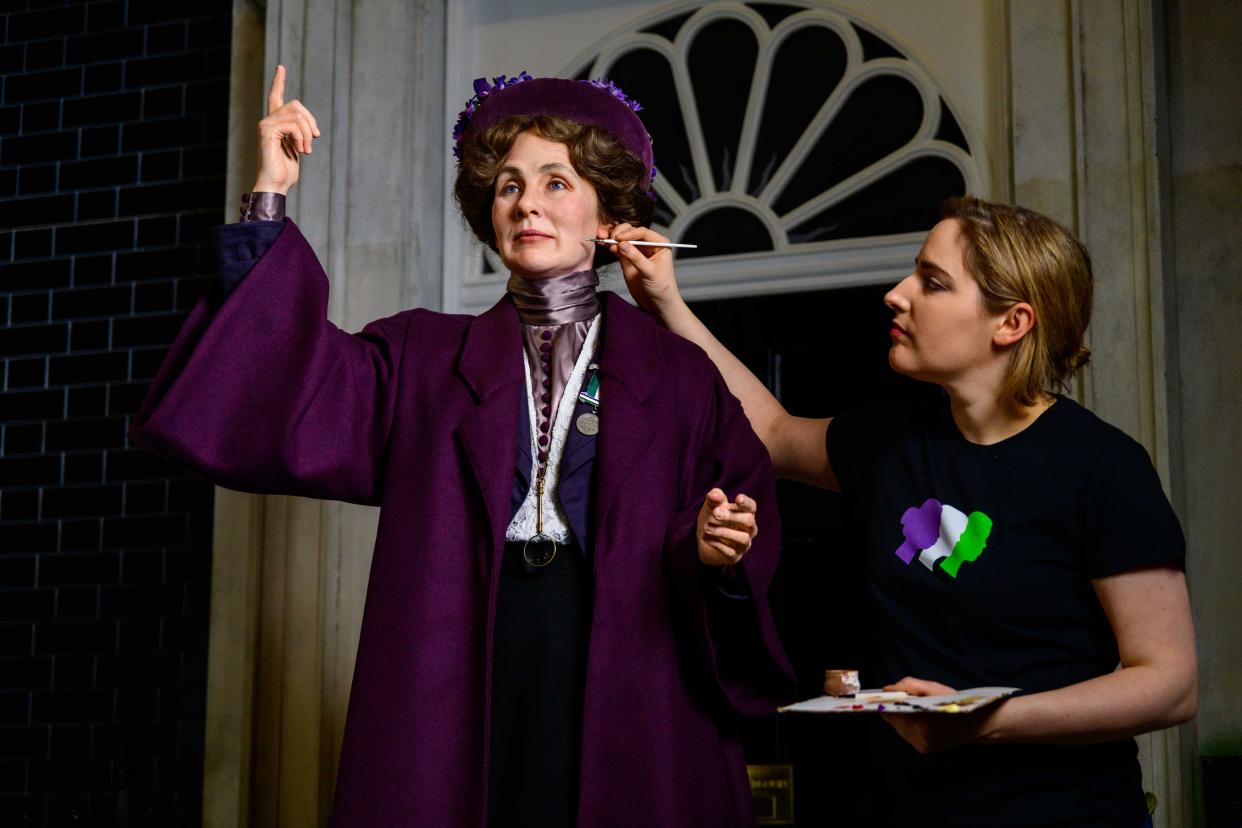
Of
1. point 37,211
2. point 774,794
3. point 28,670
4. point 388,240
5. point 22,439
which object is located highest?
point 37,211

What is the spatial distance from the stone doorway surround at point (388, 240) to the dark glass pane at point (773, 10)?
60 centimetres

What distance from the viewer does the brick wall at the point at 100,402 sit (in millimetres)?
4164

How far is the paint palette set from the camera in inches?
70.3

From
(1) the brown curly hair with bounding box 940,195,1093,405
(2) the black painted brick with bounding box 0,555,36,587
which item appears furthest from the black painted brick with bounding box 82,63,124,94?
(1) the brown curly hair with bounding box 940,195,1093,405

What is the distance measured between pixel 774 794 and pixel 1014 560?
183 centimetres

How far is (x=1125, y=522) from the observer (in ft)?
6.77

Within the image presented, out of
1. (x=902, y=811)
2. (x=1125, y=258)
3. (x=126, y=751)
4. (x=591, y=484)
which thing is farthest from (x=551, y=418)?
(x=126, y=751)

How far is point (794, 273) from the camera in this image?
3.85 metres

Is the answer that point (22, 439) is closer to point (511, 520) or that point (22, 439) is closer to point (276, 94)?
point (276, 94)

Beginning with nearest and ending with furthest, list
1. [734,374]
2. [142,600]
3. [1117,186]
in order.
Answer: [734,374]
[1117,186]
[142,600]

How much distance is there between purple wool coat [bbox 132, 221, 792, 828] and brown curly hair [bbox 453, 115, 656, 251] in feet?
0.93

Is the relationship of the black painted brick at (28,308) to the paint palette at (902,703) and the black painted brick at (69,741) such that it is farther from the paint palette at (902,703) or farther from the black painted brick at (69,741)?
the paint palette at (902,703)

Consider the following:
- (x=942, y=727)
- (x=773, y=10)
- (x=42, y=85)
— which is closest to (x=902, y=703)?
(x=942, y=727)

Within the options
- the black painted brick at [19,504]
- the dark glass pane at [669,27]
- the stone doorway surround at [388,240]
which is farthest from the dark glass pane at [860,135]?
the black painted brick at [19,504]
